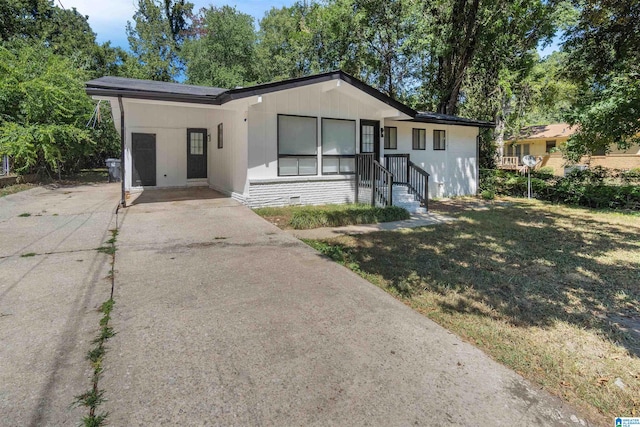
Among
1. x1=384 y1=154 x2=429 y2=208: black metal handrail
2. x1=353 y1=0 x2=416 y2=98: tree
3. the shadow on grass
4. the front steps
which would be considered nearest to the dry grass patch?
the shadow on grass

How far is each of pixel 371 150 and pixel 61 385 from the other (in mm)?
10097

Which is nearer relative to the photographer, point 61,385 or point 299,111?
point 61,385

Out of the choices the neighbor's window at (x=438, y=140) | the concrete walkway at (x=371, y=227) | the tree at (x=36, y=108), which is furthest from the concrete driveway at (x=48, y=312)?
the neighbor's window at (x=438, y=140)

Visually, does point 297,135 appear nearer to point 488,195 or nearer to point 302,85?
point 302,85

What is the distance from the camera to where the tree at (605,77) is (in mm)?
9617

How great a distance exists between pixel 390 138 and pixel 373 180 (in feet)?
9.82

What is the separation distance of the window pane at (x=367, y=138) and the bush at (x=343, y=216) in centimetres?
237

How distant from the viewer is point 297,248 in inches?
221

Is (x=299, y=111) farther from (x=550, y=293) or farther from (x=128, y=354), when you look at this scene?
(x=128, y=354)

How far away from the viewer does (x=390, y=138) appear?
12.4 metres

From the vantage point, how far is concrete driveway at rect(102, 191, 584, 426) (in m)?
2.06

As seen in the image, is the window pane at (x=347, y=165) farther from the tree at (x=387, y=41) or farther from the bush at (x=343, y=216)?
the tree at (x=387, y=41)

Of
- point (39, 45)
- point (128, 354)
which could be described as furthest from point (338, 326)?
point (39, 45)

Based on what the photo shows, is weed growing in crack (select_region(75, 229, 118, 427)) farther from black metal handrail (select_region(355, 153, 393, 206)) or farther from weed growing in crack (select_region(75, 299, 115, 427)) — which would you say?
black metal handrail (select_region(355, 153, 393, 206))
